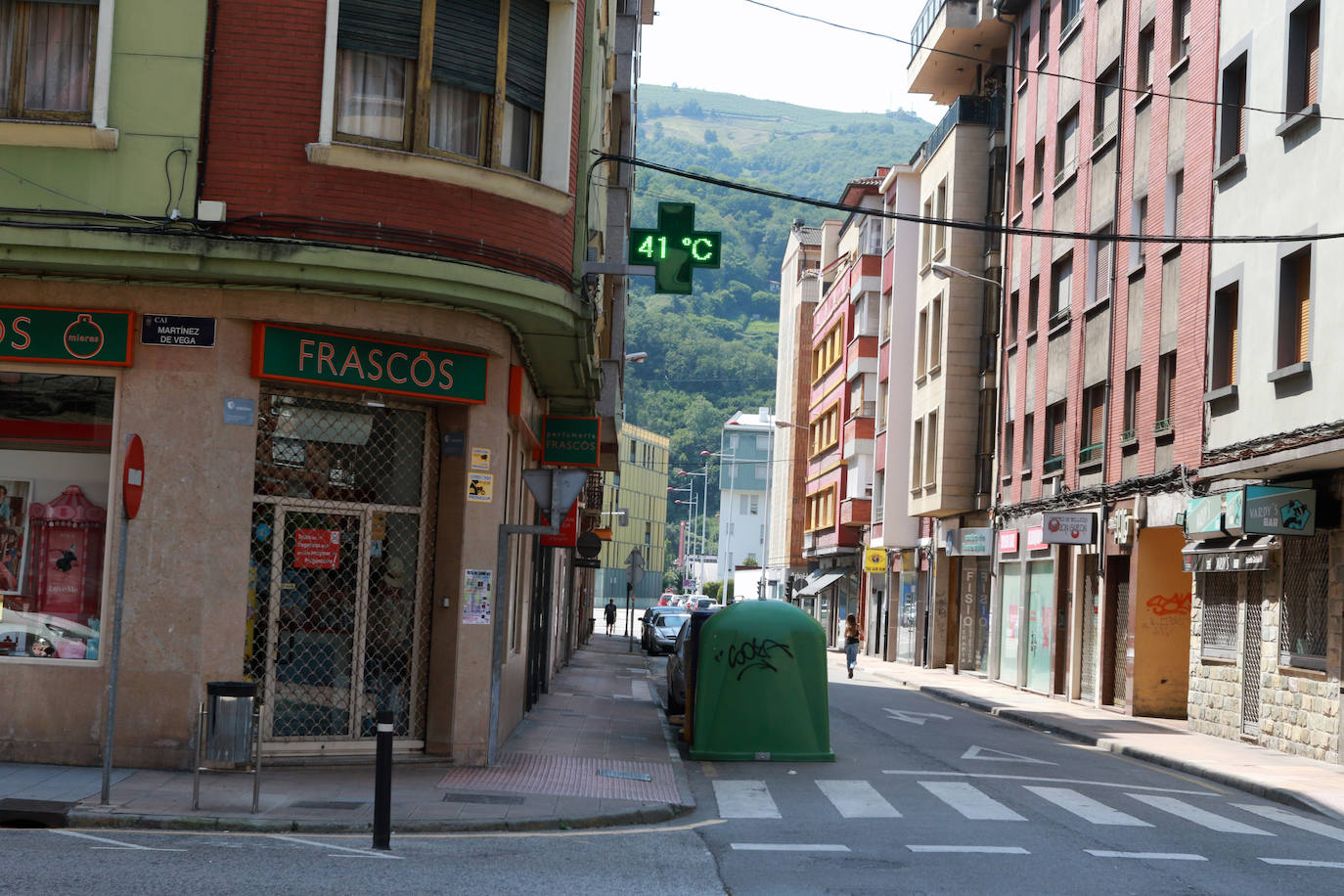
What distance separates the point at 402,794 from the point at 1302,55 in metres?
15.7

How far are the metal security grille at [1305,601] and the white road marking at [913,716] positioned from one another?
557cm

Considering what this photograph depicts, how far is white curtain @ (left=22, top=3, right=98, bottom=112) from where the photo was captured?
13.3 meters

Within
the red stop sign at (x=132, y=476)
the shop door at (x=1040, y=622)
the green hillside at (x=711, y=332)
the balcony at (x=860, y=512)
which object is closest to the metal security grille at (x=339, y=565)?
the red stop sign at (x=132, y=476)

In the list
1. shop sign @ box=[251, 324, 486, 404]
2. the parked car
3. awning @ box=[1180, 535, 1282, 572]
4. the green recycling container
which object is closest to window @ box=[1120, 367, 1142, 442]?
awning @ box=[1180, 535, 1282, 572]

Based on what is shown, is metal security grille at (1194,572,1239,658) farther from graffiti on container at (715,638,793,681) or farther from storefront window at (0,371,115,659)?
storefront window at (0,371,115,659)

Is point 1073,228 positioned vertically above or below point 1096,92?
below

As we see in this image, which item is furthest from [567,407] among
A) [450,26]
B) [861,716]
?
[450,26]

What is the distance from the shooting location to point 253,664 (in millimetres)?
13898

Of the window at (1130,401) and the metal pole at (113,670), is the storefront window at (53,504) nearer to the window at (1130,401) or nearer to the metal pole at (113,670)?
the metal pole at (113,670)

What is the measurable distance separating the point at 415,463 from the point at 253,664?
2.51 meters

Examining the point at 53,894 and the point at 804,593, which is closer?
the point at 53,894

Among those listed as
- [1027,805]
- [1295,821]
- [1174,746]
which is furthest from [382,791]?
[1174,746]

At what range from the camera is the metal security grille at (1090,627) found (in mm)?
29766

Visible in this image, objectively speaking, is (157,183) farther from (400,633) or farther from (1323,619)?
(1323,619)
